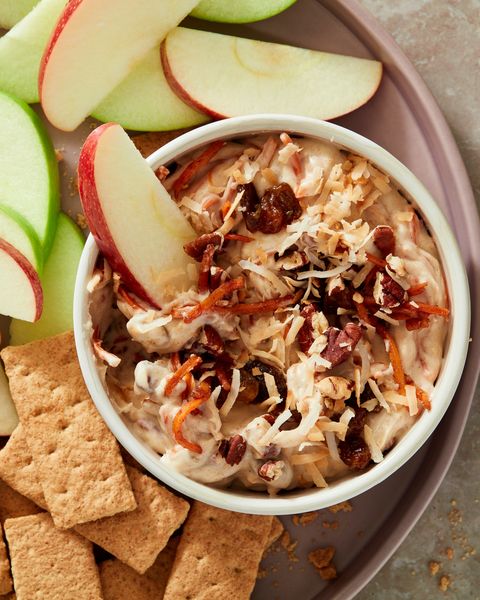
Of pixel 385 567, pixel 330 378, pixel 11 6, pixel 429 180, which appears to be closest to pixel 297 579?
pixel 385 567

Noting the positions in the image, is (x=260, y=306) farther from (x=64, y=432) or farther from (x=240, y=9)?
(x=240, y=9)

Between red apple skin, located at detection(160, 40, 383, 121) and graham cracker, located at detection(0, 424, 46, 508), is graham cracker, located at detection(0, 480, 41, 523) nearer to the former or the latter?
graham cracker, located at detection(0, 424, 46, 508)

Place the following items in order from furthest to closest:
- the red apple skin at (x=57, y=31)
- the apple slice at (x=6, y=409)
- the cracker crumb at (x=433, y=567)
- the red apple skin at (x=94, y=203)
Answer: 1. the cracker crumb at (x=433, y=567)
2. the apple slice at (x=6, y=409)
3. the red apple skin at (x=57, y=31)
4. the red apple skin at (x=94, y=203)

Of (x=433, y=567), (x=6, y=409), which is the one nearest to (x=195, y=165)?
(x=6, y=409)

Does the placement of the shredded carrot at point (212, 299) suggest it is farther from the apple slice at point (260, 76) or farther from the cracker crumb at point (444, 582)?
the cracker crumb at point (444, 582)

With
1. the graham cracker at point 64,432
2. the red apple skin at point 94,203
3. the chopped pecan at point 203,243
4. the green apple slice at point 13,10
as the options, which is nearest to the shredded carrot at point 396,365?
the chopped pecan at point 203,243

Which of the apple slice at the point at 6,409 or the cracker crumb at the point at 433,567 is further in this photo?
the cracker crumb at the point at 433,567

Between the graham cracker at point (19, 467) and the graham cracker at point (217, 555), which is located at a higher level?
the graham cracker at point (19, 467)
